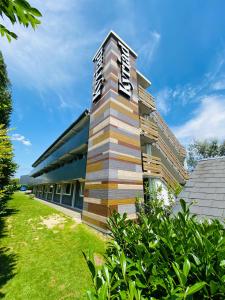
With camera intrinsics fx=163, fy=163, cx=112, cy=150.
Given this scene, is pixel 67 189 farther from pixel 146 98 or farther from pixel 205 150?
pixel 205 150

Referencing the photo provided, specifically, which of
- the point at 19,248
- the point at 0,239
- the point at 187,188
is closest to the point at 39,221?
the point at 0,239

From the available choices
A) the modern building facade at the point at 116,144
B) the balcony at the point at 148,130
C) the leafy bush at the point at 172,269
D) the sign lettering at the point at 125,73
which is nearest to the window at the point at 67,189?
the modern building facade at the point at 116,144

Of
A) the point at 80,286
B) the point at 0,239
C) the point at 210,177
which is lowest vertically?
the point at 80,286

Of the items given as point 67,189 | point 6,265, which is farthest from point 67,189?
point 6,265

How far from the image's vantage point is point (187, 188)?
4.70 metres

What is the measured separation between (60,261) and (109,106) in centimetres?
839

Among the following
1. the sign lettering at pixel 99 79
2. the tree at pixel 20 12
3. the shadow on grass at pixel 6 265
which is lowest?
the shadow on grass at pixel 6 265

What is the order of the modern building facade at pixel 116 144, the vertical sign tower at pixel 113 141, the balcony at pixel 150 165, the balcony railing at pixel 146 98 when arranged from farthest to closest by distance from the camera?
the balcony railing at pixel 146 98
the balcony at pixel 150 165
the modern building facade at pixel 116 144
the vertical sign tower at pixel 113 141

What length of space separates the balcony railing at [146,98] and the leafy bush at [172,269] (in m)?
13.3

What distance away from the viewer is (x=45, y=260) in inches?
246

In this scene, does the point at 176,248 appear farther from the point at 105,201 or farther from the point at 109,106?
the point at 109,106

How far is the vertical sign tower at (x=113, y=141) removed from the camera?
30.7ft

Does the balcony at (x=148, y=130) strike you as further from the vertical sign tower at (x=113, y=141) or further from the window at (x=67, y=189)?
the window at (x=67, y=189)

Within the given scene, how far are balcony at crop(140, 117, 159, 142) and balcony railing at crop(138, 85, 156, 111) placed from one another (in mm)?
2055
